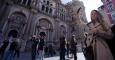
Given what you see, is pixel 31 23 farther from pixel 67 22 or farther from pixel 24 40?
pixel 67 22

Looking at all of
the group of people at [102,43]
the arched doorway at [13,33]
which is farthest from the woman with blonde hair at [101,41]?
the arched doorway at [13,33]

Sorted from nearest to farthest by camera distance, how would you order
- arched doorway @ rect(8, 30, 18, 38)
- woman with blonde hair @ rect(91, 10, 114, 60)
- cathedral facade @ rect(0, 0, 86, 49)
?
woman with blonde hair @ rect(91, 10, 114, 60)
cathedral facade @ rect(0, 0, 86, 49)
arched doorway @ rect(8, 30, 18, 38)

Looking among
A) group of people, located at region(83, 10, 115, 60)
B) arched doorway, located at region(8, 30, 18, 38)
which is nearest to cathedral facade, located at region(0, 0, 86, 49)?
arched doorway, located at region(8, 30, 18, 38)

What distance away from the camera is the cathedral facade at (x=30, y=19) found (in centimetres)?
1877

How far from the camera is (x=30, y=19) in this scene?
71.8 feet

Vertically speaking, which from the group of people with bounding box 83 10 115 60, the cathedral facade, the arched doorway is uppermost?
the cathedral facade

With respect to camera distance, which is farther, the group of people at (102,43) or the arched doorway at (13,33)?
the arched doorway at (13,33)

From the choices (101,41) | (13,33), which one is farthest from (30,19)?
(101,41)

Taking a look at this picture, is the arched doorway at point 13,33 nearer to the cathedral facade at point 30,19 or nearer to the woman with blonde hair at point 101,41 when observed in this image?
the cathedral facade at point 30,19

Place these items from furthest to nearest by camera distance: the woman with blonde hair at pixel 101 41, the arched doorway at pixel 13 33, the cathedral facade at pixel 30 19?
1. the arched doorway at pixel 13 33
2. the cathedral facade at pixel 30 19
3. the woman with blonde hair at pixel 101 41

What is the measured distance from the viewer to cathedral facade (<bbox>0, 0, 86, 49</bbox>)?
18.8 metres

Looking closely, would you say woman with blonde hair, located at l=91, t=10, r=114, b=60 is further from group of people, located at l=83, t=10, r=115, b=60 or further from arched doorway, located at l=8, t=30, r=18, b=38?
arched doorway, located at l=8, t=30, r=18, b=38

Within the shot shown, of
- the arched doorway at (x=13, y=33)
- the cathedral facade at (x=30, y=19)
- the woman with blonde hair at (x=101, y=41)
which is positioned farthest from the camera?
the arched doorway at (x=13, y=33)

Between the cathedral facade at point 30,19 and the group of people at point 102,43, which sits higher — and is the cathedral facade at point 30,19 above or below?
above
